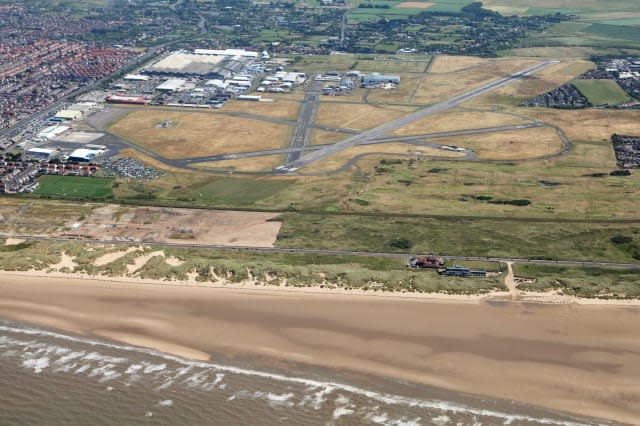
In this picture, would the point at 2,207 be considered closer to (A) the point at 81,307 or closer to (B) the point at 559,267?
(A) the point at 81,307

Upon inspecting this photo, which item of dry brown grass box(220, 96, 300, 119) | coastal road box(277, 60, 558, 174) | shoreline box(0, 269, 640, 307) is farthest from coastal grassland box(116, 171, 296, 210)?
dry brown grass box(220, 96, 300, 119)

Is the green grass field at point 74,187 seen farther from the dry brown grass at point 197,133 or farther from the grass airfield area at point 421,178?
the dry brown grass at point 197,133

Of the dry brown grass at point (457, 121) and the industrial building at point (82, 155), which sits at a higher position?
the dry brown grass at point (457, 121)

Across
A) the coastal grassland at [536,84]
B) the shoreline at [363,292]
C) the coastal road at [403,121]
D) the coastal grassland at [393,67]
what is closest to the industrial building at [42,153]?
the coastal road at [403,121]

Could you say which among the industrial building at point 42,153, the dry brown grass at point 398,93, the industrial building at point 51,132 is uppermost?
the dry brown grass at point 398,93

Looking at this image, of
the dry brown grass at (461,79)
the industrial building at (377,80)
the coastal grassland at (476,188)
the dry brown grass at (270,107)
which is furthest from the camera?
the industrial building at (377,80)

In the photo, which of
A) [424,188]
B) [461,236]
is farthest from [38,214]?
[461,236]

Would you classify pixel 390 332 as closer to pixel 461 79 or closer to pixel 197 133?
pixel 197 133

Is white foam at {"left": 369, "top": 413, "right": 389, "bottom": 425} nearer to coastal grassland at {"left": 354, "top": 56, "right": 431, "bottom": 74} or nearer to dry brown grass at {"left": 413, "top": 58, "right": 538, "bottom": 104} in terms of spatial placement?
dry brown grass at {"left": 413, "top": 58, "right": 538, "bottom": 104}
